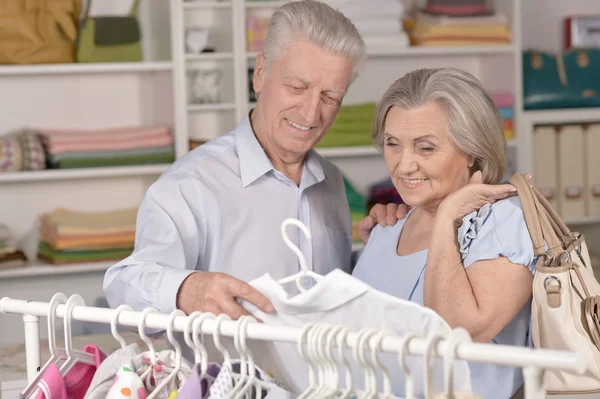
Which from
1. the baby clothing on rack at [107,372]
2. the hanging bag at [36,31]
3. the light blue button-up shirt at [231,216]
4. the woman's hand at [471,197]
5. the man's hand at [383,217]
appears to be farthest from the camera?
the hanging bag at [36,31]

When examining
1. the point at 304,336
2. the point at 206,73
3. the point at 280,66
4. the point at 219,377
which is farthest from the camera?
the point at 206,73

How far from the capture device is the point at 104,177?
345 centimetres

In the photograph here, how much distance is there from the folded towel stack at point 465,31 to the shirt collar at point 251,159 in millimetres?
1608

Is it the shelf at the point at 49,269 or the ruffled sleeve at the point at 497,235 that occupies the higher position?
the ruffled sleeve at the point at 497,235

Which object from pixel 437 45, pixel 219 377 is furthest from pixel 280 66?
pixel 437 45

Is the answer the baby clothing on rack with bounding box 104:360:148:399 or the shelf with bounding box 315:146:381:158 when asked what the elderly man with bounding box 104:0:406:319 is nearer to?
the baby clothing on rack with bounding box 104:360:148:399

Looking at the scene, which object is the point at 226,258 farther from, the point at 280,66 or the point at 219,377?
the point at 219,377

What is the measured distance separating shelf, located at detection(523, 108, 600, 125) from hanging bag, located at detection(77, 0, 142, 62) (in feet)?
4.90

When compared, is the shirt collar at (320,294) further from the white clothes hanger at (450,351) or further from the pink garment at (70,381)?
the pink garment at (70,381)

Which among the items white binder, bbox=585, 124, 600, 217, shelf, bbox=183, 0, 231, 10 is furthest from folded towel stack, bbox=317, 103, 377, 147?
white binder, bbox=585, 124, 600, 217

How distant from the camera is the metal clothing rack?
1.00 m

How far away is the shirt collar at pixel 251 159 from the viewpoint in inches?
76.1

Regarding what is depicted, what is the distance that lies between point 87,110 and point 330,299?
7.97 feet

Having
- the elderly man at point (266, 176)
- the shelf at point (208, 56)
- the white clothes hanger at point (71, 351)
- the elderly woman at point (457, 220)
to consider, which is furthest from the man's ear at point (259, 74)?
the shelf at point (208, 56)
